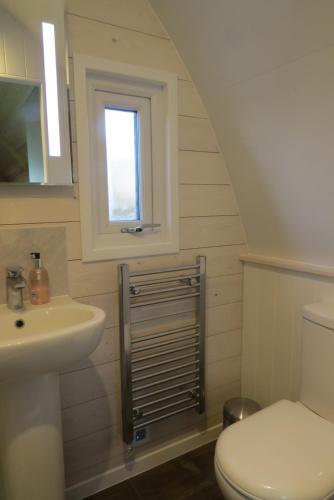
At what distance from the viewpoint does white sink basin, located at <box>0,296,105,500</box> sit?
95cm

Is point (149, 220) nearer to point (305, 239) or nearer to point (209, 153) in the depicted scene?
point (209, 153)

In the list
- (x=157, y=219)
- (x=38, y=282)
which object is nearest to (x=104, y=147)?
(x=157, y=219)

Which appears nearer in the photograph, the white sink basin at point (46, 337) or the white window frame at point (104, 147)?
the white sink basin at point (46, 337)

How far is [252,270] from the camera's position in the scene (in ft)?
5.89

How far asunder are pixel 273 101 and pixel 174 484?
173cm

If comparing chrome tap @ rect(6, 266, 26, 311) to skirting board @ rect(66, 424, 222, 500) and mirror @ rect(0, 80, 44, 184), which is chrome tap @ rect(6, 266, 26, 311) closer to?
mirror @ rect(0, 80, 44, 184)

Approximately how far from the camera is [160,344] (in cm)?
156

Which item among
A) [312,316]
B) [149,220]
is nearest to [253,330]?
[312,316]

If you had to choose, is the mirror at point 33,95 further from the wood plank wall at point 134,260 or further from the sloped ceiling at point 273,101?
the sloped ceiling at point 273,101

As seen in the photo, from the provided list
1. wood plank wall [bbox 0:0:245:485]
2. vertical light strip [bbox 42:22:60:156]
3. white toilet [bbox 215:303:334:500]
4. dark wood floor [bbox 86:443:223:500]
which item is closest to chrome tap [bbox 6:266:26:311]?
wood plank wall [bbox 0:0:245:485]

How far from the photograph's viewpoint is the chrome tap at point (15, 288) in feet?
3.83

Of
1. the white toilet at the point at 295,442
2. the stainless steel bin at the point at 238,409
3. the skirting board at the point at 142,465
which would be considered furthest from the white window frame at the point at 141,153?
the skirting board at the point at 142,465

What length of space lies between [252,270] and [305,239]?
0.38 metres

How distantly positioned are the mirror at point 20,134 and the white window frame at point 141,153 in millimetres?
155
